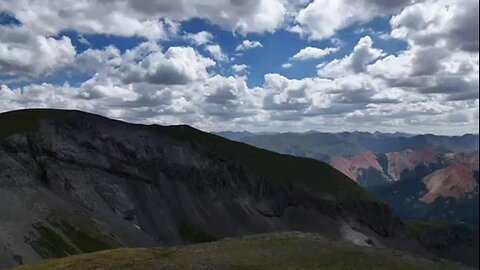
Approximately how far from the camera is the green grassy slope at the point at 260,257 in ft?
226

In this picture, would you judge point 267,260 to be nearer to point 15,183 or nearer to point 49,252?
point 49,252

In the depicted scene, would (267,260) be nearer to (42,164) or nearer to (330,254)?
(330,254)

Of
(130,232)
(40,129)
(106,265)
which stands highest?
(40,129)

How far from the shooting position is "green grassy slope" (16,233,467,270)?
68.8 m

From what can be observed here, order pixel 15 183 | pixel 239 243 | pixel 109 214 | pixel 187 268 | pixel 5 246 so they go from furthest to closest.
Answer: pixel 109 214
pixel 15 183
pixel 5 246
pixel 239 243
pixel 187 268

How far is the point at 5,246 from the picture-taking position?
127500 mm

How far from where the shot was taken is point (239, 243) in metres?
82.1

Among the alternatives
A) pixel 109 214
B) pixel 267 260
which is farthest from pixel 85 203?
pixel 267 260

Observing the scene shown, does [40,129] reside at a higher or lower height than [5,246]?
higher

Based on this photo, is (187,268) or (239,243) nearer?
(187,268)

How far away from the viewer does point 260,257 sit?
72.7 metres

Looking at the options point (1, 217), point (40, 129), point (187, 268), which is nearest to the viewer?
point (187, 268)

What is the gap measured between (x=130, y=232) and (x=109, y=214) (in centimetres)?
1385

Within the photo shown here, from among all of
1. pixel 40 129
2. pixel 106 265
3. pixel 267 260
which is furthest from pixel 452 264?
pixel 40 129
